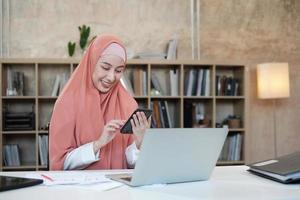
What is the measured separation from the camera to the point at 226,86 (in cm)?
417

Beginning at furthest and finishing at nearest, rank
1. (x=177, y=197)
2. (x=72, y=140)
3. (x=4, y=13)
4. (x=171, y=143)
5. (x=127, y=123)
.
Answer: (x=4, y=13) → (x=72, y=140) → (x=127, y=123) → (x=171, y=143) → (x=177, y=197)

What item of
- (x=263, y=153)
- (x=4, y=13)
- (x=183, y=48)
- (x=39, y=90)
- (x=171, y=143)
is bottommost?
(x=263, y=153)

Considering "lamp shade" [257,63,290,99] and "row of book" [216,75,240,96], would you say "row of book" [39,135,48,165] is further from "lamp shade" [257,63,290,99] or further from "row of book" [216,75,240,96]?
"lamp shade" [257,63,290,99]

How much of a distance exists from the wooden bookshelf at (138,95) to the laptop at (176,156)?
105 inches

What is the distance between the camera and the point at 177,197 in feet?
3.46

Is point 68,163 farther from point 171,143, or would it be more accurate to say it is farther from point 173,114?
point 173,114

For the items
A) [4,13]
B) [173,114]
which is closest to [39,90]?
[4,13]

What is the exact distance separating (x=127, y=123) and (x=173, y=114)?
2604mm

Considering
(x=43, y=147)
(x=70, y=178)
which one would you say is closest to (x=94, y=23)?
(x=43, y=147)

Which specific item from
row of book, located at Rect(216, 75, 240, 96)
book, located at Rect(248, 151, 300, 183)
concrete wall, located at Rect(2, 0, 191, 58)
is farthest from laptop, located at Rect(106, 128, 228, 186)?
concrete wall, located at Rect(2, 0, 191, 58)

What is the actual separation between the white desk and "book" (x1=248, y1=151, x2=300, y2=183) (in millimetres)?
28

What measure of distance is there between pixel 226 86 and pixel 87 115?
100 inches

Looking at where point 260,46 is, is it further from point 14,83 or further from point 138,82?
point 14,83

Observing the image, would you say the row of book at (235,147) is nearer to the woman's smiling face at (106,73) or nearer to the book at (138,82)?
the book at (138,82)
